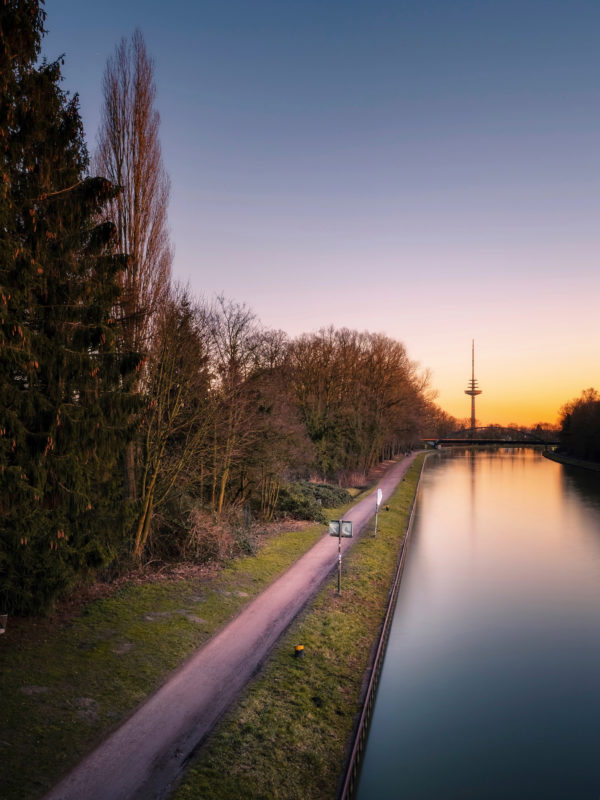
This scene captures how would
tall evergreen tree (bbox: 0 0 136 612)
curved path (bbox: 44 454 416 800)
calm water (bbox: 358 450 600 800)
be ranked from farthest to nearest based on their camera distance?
calm water (bbox: 358 450 600 800) < tall evergreen tree (bbox: 0 0 136 612) < curved path (bbox: 44 454 416 800)

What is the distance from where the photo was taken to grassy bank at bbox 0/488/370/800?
8.64 meters

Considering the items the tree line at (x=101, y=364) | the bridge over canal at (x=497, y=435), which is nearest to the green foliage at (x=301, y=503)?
the tree line at (x=101, y=364)

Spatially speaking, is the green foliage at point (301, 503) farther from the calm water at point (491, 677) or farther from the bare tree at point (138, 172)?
the bare tree at point (138, 172)

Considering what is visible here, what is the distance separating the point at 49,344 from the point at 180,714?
752 cm

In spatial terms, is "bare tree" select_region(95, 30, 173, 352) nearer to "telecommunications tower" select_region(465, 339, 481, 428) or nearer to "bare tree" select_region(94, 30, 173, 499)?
"bare tree" select_region(94, 30, 173, 499)

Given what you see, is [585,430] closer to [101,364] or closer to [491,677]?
[491,677]

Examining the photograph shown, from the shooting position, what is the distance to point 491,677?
49.7ft

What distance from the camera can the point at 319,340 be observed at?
Result: 52.9 m

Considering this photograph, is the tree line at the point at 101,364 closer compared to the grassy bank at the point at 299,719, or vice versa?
the grassy bank at the point at 299,719

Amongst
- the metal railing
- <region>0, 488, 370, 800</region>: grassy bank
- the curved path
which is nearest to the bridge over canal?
the metal railing

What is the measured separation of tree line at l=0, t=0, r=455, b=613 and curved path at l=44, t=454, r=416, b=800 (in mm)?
3389

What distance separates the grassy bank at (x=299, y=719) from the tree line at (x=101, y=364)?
16.1 ft

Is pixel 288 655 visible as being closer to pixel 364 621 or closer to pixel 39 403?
pixel 364 621

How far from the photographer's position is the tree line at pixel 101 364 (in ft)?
35.0
